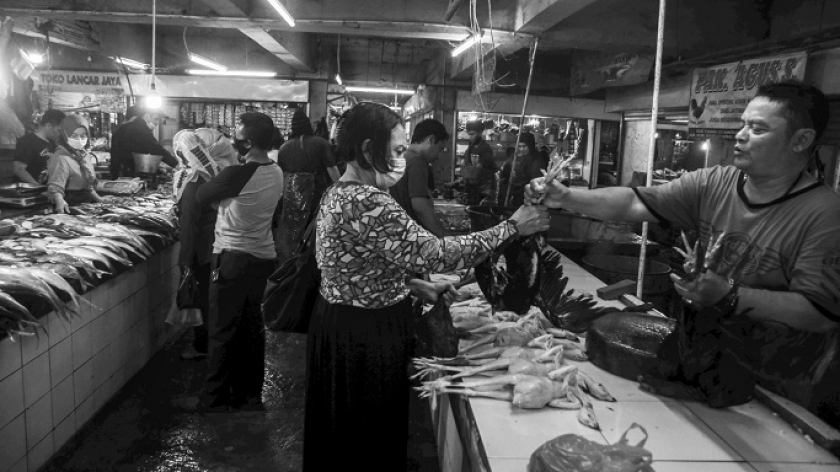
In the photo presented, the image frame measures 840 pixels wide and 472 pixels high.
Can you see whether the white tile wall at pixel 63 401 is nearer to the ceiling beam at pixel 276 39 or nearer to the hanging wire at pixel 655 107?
the hanging wire at pixel 655 107

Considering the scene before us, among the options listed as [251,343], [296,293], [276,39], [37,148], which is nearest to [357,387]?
[296,293]

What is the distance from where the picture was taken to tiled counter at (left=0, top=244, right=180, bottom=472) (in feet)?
11.3

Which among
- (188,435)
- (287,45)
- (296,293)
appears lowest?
(188,435)

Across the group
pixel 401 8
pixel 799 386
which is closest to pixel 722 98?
pixel 401 8

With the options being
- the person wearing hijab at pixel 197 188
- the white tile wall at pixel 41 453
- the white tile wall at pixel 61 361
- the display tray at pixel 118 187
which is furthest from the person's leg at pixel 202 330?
the display tray at pixel 118 187

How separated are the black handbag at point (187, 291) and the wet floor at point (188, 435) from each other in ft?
2.15

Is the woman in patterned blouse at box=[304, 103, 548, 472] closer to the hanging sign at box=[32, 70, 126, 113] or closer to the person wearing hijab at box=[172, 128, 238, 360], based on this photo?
the person wearing hijab at box=[172, 128, 238, 360]

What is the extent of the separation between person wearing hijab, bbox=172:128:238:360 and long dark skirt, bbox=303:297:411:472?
2640 millimetres

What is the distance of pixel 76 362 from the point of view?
4.17 metres

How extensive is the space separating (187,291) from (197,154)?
1.25 meters

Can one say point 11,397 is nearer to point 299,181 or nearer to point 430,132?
point 430,132

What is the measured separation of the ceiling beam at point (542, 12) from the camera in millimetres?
6051

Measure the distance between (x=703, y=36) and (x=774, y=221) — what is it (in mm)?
6669

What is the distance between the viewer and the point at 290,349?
6.21 meters
